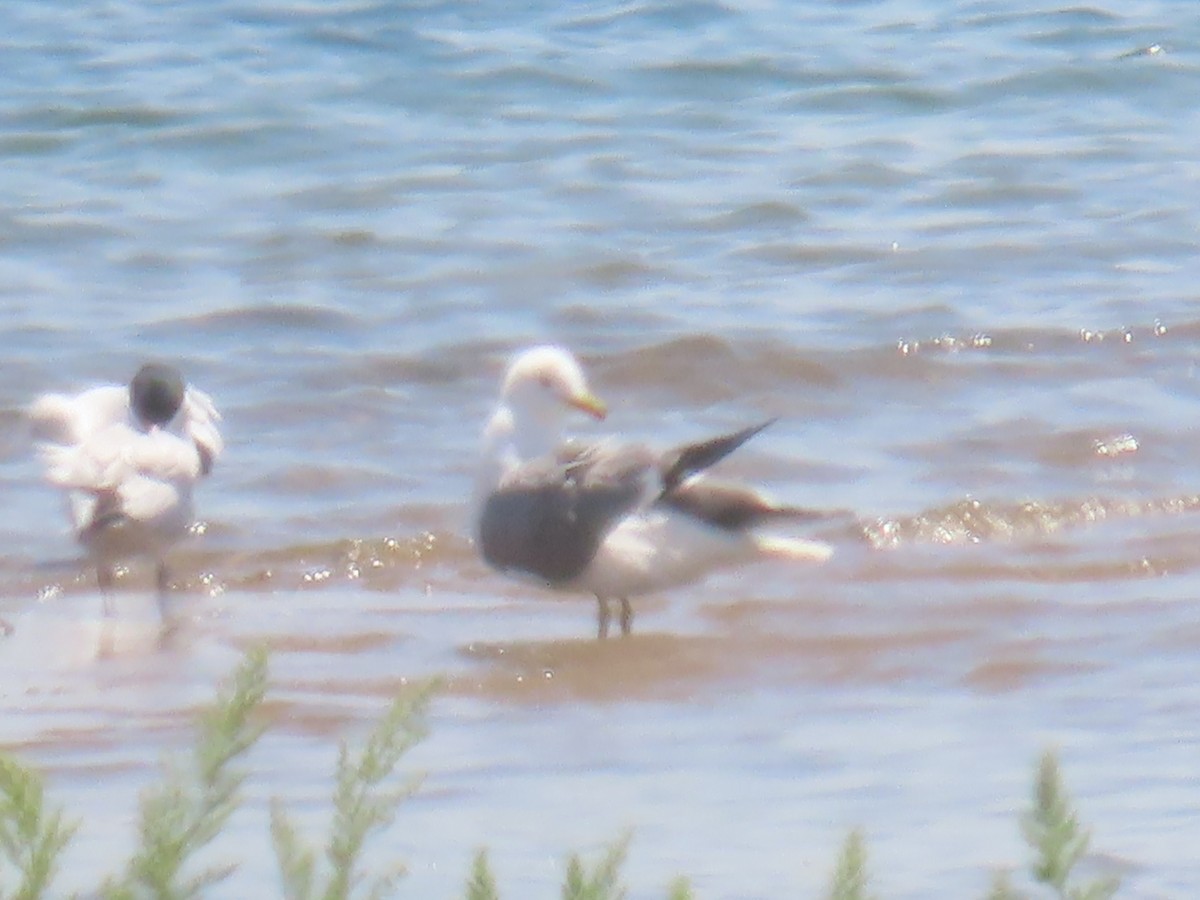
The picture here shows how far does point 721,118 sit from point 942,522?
6494mm

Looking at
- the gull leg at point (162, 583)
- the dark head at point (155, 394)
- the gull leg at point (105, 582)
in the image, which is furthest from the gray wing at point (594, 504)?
the dark head at point (155, 394)

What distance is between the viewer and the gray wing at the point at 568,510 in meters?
6.21

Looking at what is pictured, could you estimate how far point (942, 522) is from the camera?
7.47 m

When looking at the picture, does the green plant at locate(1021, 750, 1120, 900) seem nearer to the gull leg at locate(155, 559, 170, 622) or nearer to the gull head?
the gull head

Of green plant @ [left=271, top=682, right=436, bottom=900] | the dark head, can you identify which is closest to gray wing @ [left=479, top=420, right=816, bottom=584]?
the dark head

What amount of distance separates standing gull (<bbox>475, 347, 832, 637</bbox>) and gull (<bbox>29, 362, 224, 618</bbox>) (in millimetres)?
1179

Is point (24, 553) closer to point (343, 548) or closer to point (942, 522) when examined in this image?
point (343, 548)

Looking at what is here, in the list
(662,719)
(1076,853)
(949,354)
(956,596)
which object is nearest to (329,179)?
(949,354)

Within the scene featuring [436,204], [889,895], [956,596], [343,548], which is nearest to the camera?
[889,895]

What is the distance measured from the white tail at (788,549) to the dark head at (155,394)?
214 cm

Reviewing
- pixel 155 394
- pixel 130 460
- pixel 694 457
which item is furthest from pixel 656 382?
pixel 694 457

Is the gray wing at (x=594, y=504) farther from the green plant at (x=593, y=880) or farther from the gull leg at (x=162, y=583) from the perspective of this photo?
the green plant at (x=593, y=880)

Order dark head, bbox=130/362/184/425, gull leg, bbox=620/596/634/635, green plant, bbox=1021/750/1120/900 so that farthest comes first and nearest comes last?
dark head, bbox=130/362/184/425, gull leg, bbox=620/596/634/635, green plant, bbox=1021/750/1120/900

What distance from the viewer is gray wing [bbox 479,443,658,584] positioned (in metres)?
6.21
